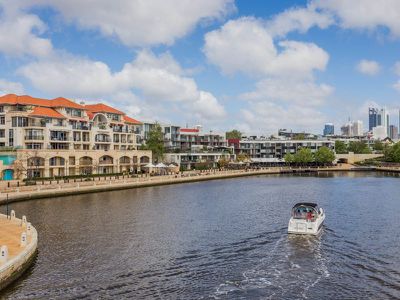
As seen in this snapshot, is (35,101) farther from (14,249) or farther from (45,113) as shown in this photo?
(14,249)

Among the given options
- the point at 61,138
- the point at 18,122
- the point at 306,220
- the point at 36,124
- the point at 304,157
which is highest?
the point at 18,122

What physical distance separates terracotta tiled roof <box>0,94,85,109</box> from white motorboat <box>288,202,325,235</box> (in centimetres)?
7932

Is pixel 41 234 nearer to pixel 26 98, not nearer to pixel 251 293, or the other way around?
pixel 251 293

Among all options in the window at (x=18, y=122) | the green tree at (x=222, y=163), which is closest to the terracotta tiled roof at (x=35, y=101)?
the window at (x=18, y=122)

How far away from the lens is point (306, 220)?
149 feet

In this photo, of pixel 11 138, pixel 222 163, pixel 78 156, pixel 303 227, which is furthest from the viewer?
pixel 222 163

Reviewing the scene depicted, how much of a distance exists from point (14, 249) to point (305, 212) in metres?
30.6

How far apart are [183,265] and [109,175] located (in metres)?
78.0

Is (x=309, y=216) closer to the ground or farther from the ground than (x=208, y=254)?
farther from the ground

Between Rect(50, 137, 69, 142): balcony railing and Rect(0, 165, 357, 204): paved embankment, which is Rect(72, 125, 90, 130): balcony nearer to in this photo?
Rect(50, 137, 69, 142): balcony railing

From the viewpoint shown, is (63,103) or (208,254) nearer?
(208,254)

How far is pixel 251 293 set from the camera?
28.5 metres

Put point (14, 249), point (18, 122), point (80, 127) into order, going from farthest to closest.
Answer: point (80, 127) → point (18, 122) → point (14, 249)

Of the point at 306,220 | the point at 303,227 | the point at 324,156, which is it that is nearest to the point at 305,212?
the point at 306,220
